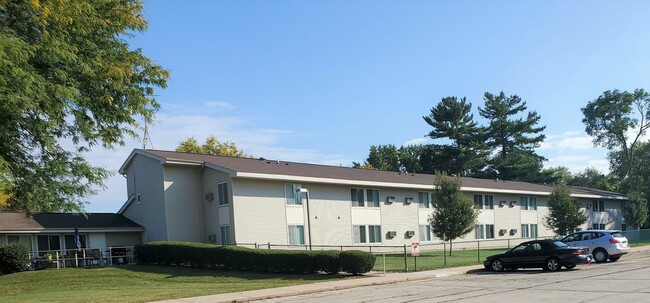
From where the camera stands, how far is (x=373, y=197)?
41.1 metres

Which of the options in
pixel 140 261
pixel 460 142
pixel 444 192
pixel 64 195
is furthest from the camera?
pixel 460 142

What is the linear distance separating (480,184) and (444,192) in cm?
1471

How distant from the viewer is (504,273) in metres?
24.7

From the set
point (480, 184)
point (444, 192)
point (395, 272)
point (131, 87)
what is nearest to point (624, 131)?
point (480, 184)

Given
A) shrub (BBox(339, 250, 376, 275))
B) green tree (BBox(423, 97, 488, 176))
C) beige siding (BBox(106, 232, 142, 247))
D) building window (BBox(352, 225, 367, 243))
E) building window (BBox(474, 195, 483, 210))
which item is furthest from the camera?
green tree (BBox(423, 97, 488, 176))

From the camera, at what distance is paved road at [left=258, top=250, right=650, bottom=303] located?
14.4m

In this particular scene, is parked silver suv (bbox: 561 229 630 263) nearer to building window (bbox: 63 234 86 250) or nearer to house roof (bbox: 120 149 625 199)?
house roof (bbox: 120 149 625 199)

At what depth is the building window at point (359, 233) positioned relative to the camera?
39.2 metres

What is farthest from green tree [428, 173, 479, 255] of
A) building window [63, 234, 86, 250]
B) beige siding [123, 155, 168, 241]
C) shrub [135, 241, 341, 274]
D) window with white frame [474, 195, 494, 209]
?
building window [63, 234, 86, 250]

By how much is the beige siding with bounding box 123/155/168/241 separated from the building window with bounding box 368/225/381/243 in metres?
13.7

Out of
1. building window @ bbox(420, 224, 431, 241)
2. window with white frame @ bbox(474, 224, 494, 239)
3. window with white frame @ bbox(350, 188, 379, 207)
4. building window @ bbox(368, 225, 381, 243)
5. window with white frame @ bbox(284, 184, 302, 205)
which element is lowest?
window with white frame @ bbox(474, 224, 494, 239)

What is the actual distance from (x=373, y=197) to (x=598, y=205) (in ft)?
116

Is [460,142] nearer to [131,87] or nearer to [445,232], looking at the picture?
[445,232]

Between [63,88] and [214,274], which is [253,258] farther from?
[63,88]
